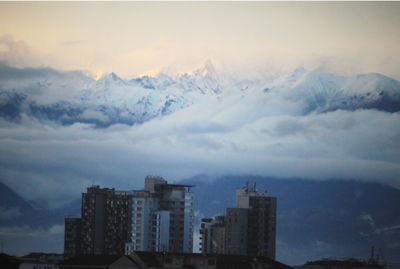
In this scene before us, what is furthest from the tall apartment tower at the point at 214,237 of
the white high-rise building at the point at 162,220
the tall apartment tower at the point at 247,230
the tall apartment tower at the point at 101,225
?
the tall apartment tower at the point at 101,225

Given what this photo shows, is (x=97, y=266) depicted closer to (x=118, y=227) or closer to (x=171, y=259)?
(x=171, y=259)

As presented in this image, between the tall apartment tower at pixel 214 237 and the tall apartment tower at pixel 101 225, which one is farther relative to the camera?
the tall apartment tower at pixel 101 225

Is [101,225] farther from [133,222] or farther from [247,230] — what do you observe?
[247,230]

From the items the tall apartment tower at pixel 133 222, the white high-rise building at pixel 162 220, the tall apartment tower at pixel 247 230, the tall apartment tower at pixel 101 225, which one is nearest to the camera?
the white high-rise building at pixel 162 220

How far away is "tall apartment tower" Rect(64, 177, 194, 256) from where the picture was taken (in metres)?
146

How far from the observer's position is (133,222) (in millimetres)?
148375

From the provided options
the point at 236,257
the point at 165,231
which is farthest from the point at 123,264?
the point at 165,231

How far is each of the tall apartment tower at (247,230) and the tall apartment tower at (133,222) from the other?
10.8 feet

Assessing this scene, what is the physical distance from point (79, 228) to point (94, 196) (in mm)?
4181

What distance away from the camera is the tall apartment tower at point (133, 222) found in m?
146

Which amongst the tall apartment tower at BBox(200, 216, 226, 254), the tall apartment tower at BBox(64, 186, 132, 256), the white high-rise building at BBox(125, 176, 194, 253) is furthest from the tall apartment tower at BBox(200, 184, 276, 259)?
the tall apartment tower at BBox(64, 186, 132, 256)

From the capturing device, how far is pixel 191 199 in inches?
6019

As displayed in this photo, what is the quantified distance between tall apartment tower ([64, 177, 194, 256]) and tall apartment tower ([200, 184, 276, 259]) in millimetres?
3294

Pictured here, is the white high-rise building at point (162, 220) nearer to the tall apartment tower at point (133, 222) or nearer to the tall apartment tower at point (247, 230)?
the tall apartment tower at point (133, 222)
